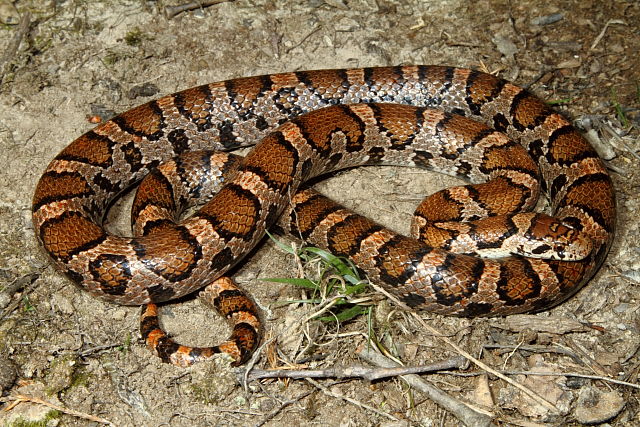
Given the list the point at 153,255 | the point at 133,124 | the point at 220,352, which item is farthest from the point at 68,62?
the point at 220,352

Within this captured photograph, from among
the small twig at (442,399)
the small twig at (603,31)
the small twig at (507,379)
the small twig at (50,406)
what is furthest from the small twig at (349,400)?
the small twig at (603,31)

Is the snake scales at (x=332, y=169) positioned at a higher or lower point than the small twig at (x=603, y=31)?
lower

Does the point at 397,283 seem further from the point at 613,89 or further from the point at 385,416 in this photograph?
the point at 613,89

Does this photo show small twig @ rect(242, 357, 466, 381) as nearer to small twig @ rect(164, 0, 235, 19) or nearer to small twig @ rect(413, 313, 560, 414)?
small twig @ rect(413, 313, 560, 414)

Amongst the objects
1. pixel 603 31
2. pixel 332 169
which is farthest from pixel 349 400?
pixel 603 31

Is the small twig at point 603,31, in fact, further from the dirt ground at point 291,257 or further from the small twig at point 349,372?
the small twig at point 349,372

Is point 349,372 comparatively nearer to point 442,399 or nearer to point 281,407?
point 281,407
